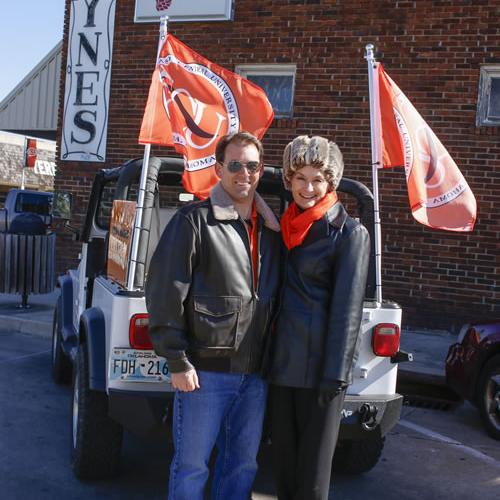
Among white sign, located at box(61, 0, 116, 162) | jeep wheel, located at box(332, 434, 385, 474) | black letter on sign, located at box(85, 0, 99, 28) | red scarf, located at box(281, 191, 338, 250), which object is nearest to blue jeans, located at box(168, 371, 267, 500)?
red scarf, located at box(281, 191, 338, 250)

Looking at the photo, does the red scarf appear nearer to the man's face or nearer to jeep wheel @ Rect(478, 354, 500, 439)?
the man's face

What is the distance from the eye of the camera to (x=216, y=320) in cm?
282

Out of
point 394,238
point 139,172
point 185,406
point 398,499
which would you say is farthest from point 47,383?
point 394,238

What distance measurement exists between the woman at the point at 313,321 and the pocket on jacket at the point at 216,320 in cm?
19

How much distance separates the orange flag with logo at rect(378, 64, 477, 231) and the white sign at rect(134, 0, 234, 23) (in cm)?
713

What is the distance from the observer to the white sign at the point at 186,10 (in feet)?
37.2

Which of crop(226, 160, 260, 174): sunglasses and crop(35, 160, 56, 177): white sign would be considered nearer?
crop(226, 160, 260, 174): sunglasses

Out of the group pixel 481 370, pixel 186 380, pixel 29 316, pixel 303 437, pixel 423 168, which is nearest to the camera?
pixel 186 380

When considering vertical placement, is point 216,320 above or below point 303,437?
above

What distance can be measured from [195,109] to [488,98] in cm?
680

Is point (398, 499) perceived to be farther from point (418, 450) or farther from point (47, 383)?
point (47, 383)

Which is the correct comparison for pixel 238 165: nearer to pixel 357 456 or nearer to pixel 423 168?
pixel 423 168

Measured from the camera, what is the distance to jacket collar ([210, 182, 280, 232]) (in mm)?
2883

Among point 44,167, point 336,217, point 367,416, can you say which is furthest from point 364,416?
point 44,167
